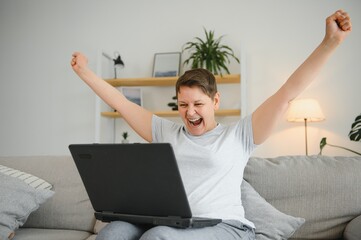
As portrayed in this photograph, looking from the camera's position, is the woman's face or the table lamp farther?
the table lamp

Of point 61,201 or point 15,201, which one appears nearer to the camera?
point 15,201

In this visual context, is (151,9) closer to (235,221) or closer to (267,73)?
(267,73)

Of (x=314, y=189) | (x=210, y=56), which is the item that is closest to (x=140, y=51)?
(x=210, y=56)

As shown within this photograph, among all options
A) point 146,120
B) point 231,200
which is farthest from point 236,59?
point 231,200

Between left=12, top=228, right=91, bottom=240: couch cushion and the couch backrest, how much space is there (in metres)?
0.04

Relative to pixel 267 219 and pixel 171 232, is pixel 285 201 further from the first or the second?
pixel 171 232

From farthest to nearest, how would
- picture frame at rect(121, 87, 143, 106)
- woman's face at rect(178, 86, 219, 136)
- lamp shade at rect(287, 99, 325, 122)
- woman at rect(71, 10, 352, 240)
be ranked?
picture frame at rect(121, 87, 143, 106) < lamp shade at rect(287, 99, 325, 122) < woman's face at rect(178, 86, 219, 136) < woman at rect(71, 10, 352, 240)

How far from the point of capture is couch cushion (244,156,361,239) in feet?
5.00

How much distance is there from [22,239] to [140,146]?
0.84 metres

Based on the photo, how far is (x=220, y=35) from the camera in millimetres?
3430

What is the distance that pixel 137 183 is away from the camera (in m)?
1.01

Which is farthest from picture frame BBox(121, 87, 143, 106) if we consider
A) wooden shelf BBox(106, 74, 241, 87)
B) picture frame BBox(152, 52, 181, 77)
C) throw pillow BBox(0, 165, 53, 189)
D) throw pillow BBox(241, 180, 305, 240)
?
throw pillow BBox(241, 180, 305, 240)

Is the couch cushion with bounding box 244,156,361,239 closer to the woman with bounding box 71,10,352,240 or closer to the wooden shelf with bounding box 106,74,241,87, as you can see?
the woman with bounding box 71,10,352,240

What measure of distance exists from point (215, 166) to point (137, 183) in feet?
1.12
